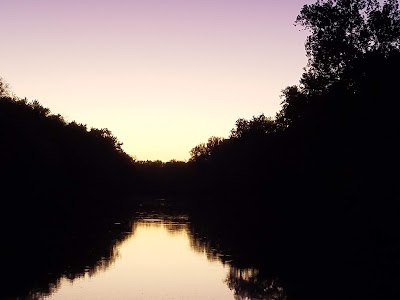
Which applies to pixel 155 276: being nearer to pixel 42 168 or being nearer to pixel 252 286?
pixel 252 286

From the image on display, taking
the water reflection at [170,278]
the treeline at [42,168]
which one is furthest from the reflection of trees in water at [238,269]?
the treeline at [42,168]

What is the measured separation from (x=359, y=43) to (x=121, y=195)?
133354 mm

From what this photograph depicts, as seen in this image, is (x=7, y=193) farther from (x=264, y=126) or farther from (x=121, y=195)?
(x=121, y=195)

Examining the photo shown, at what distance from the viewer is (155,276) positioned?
3138 cm

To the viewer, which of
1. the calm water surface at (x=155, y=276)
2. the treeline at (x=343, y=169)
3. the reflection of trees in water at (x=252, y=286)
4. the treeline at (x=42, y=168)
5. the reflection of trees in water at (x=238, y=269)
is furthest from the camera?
the treeline at (x=42, y=168)

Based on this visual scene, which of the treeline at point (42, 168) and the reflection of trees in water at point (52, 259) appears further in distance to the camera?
the treeline at point (42, 168)

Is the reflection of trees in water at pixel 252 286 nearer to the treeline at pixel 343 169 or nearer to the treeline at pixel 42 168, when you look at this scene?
the treeline at pixel 343 169

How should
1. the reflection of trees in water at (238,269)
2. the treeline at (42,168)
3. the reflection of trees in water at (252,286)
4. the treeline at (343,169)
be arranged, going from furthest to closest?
the treeline at (42,168)
the treeline at (343,169)
the reflection of trees in water at (238,269)
the reflection of trees in water at (252,286)

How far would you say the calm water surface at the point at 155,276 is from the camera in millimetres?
25766

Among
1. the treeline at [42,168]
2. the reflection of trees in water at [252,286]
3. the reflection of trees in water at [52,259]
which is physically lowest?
the reflection of trees in water at [252,286]

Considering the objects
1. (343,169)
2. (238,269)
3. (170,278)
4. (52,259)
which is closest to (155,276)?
(170,278)

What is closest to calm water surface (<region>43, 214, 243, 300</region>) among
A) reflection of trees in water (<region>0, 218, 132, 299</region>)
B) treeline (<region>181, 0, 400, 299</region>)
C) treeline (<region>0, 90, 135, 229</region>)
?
reflection of trees in water (<region>0, 218, 132, 299</region>)

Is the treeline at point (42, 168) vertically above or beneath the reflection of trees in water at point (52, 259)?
above

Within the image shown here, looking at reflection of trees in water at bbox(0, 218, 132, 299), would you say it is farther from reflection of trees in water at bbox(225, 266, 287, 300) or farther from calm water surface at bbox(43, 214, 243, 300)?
reflection of trees in water at bbox(225, 266, 287, 300)
